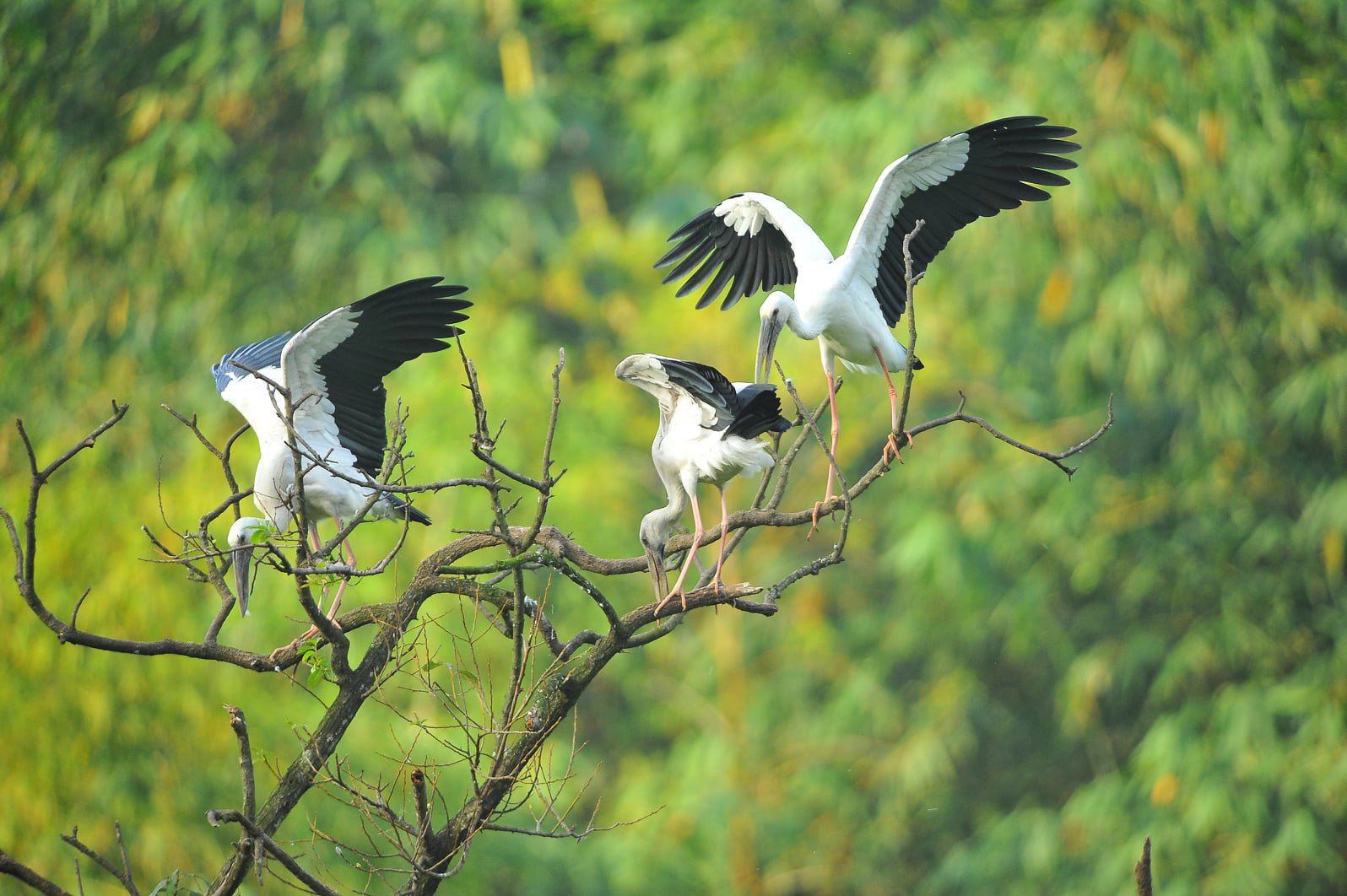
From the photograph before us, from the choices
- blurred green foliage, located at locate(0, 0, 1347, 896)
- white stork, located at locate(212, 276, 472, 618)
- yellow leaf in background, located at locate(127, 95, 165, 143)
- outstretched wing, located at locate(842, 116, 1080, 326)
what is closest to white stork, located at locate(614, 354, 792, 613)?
white stork, located at locate(212, 276, 472, 618)

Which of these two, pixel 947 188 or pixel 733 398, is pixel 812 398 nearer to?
pixel 947 188

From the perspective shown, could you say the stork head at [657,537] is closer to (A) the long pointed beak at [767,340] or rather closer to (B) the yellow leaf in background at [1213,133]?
(A) the long pointed beak at [767,340]

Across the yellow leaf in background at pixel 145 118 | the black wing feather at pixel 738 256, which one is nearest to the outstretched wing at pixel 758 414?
the black wing feather at pixel 738 256

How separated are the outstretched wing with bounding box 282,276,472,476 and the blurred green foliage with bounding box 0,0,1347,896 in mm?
4295

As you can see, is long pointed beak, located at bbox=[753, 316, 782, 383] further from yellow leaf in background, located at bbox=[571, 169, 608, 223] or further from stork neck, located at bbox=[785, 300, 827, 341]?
yellow leaf in background, located at bbox=[571, 169, 608, 223]

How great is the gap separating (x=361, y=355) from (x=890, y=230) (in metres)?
1.96

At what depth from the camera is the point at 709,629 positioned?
1162cm

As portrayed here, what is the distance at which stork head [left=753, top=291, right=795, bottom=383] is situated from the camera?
5.10m

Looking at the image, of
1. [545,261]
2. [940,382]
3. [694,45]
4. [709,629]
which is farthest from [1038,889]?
[694,45]

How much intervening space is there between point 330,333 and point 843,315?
174 centimetres

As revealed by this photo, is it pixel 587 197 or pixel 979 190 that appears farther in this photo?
A: pixel 587 197

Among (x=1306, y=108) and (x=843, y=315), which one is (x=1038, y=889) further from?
(x=843, y=315)

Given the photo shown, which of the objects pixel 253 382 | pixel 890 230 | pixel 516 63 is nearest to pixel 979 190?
pixel 890 230

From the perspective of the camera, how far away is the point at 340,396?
17.1 ft
